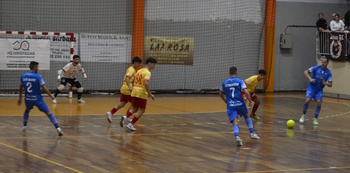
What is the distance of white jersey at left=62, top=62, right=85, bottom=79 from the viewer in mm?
25353

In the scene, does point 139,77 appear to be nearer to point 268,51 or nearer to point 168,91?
point 168,91

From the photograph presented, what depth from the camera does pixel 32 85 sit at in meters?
16.4

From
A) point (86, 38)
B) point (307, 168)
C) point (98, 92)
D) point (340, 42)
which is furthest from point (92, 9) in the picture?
point (307, 168)

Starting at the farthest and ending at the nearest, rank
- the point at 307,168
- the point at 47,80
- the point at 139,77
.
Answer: the point at 47,80, the point at 139,77, the point at 307,168

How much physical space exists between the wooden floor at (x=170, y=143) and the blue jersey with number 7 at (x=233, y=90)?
1.02m

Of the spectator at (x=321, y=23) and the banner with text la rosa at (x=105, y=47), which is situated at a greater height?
the spectator at (x=321, y=23)

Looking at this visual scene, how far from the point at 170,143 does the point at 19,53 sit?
12.5m

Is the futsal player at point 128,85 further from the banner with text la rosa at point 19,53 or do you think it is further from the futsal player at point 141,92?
the banner with text la rosa at point 19,53

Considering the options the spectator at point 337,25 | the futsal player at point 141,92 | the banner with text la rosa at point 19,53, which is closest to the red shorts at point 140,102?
the futsal player at point 141,92

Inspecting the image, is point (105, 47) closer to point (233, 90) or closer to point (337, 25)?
point (337, 25)

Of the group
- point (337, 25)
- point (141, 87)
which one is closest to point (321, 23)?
point (337, 25)

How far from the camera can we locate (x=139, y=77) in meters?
18.1

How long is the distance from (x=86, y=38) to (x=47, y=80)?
2.66 metres

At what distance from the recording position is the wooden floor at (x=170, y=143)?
13.0 meters
